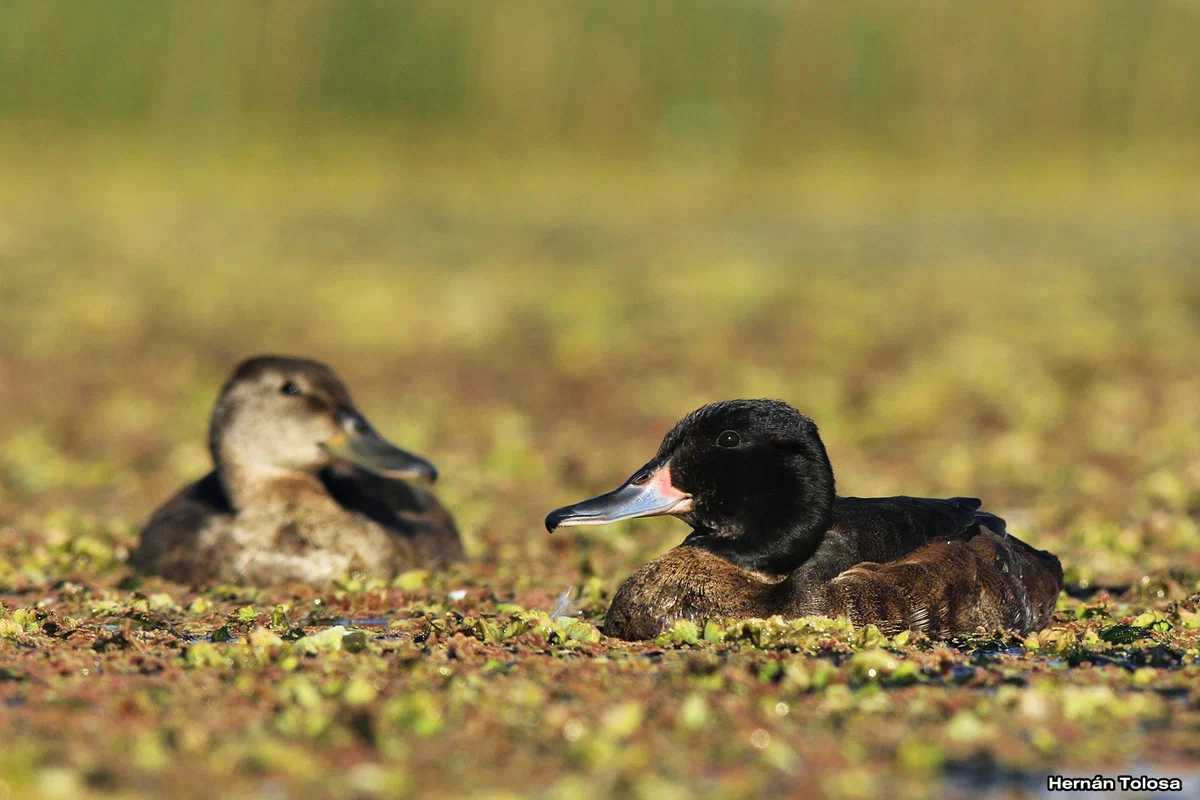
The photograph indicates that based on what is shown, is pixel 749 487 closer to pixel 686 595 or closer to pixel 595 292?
pixel 686 595

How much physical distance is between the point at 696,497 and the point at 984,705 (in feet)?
5.94

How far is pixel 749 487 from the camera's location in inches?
269

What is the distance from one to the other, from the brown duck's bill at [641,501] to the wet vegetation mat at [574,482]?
18.5 inches

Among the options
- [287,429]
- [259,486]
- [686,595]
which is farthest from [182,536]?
[686,595]

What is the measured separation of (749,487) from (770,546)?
0.25m

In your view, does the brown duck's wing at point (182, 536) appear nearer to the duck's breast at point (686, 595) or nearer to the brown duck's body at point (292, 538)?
the brown duck's body at point (292, 538)

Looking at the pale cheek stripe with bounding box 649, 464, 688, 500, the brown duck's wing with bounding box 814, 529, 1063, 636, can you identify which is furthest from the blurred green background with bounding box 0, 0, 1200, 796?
the pale cheek stripe with bounding box 649, 464, 688, 500

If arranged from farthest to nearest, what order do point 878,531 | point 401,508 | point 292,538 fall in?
1. point 401,508
2. point 292,538
3. point 878,531

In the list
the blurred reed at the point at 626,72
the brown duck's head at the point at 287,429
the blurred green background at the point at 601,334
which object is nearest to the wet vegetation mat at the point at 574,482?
the blurred green background at the point at 601,334

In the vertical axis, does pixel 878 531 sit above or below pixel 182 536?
below

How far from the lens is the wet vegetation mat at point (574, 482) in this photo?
4.97 metres

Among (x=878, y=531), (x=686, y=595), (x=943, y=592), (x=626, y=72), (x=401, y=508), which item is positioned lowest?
(x=686, y=595)

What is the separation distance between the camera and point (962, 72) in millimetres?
96125

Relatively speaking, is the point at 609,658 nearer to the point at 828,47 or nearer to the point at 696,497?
the point at 696,497
